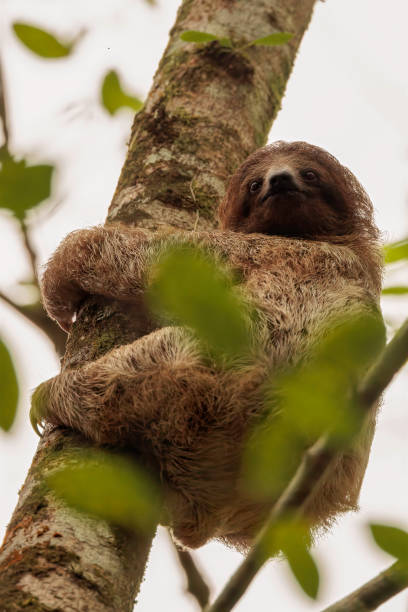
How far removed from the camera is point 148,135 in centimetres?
591

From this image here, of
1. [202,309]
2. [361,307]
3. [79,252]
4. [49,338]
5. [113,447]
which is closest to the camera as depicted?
[202,309]

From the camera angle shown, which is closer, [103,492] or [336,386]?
[103,492]

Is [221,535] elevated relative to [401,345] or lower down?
lower down

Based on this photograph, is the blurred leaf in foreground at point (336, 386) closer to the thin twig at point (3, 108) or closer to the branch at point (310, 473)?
the branch at point (310, 473)

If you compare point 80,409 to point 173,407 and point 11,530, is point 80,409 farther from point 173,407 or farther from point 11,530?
point 11,530

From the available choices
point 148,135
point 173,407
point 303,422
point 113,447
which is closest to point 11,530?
point 113,447

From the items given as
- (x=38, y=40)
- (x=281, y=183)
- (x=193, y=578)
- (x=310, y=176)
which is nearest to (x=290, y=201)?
(x=281, y=183)

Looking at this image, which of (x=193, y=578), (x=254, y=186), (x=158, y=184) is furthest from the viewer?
(x=254, y=186)

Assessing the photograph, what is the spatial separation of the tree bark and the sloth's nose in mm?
379

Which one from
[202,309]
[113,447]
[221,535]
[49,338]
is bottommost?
[221,535]

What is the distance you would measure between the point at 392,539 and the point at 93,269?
3627 millimetres

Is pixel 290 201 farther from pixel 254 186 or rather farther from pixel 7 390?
pixel 7 390

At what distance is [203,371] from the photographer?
404cm

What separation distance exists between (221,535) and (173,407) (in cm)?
133
